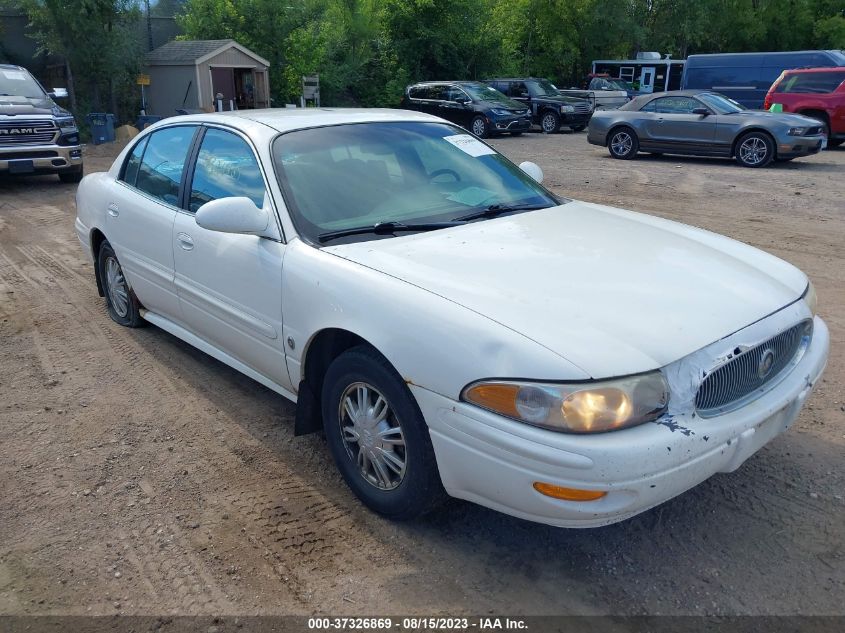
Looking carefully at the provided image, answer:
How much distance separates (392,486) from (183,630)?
0.91 metres

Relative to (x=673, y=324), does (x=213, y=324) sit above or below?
below

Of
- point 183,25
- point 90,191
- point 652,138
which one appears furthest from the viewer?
point 183,25

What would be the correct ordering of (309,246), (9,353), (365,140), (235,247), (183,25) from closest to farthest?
(309,246)
(235,247)
(365,140)
(9,353)
(183,25)

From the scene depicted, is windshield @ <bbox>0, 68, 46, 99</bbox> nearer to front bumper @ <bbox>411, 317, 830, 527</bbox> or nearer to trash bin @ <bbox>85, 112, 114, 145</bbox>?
trash bin @ <bbox>85, 112, 114, 145</bbox>

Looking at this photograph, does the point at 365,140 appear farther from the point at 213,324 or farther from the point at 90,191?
the point at 90,191

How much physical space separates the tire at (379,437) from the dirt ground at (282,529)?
0.15 meters

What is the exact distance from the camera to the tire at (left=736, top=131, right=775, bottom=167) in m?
13.3

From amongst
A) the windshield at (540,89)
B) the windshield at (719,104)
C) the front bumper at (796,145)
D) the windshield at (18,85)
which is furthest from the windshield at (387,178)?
the windshield at (540,89)

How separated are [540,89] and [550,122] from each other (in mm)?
1389

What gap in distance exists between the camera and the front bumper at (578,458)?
2.26 meters

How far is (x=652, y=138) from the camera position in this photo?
1470 cm

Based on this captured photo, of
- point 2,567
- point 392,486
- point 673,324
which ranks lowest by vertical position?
point 2,567

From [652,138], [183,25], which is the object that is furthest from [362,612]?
[183,25]

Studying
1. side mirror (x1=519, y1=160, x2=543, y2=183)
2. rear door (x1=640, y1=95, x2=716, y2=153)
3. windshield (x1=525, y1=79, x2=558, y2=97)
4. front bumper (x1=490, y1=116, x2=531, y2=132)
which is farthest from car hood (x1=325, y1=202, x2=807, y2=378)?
windshield (x1=525, y1=79, x2=558, y2=97)
